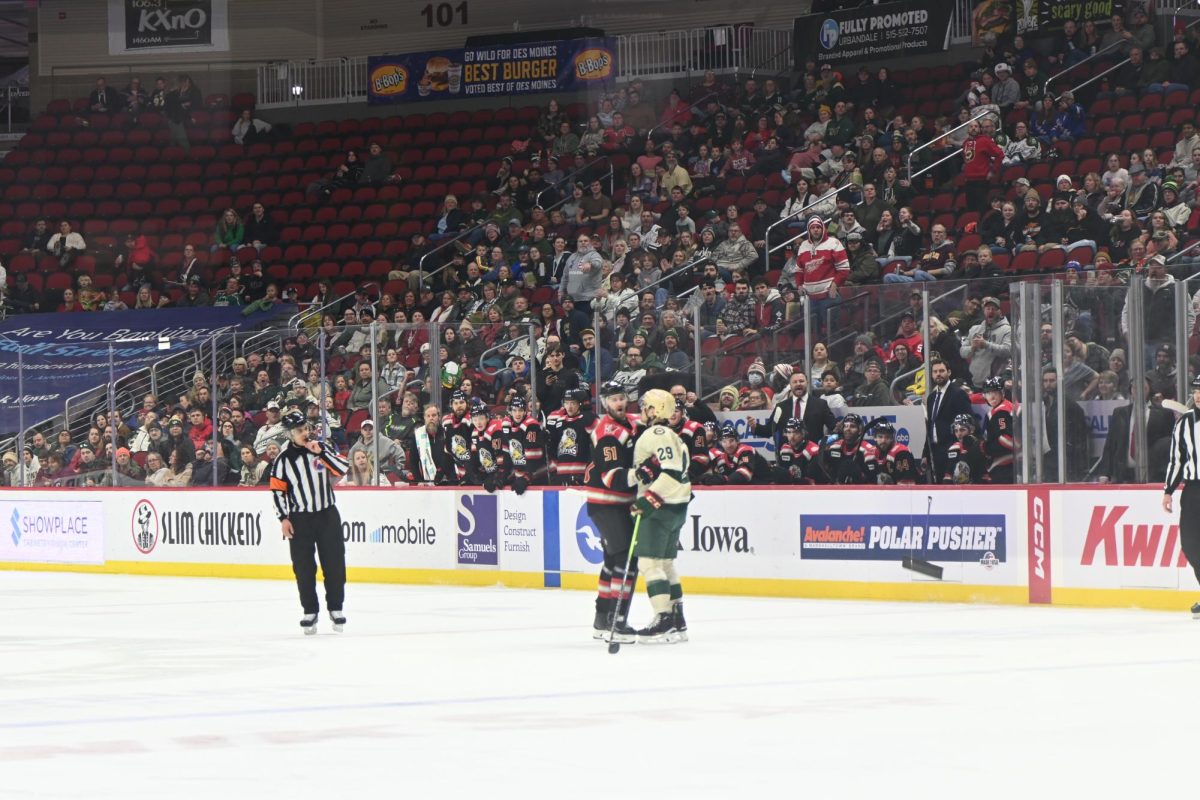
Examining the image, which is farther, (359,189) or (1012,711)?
(359,189)

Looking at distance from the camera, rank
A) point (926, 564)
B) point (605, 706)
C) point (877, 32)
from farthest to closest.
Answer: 1. point (877, 32)
2. point (926, 564)
3. point (605, 706)

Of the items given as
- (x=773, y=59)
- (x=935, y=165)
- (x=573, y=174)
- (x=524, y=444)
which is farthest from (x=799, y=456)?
(x=773, y=59)

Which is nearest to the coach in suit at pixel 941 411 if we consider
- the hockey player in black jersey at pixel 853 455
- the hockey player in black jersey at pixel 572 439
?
the hockey player in black jersey at pixel 853 455

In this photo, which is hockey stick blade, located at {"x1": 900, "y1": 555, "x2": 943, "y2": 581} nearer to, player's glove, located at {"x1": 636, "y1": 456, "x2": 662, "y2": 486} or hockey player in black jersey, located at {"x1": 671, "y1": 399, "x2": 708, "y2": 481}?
hockey player in black jersey, located at {"x1": 671, "y1": 399, "x2": 708, "y2": 481}

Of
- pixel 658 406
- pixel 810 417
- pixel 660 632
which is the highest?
pixel 658 406

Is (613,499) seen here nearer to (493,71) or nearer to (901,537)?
(901,537)

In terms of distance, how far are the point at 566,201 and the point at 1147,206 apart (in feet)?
31.7

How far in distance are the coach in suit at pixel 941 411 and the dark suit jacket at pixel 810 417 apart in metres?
0.94

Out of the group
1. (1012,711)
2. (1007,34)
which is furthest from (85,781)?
(1007,34)

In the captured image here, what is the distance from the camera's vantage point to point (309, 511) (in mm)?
13117

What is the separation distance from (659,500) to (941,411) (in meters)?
4.15

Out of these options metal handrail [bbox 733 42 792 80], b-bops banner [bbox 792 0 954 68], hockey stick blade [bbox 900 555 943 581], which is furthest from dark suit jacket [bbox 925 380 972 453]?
metal handrail [bbox 733 42 792 80]

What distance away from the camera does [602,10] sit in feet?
101

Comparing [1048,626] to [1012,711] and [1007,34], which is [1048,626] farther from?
[1007,34]
